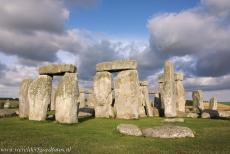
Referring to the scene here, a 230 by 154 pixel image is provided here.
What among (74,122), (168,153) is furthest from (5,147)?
(74,122)

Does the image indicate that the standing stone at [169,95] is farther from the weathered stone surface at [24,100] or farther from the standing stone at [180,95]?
the weathered stone surface at [24,100]

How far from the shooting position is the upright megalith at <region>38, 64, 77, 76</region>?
16.0 metres

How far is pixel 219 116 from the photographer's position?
2278 centimetres

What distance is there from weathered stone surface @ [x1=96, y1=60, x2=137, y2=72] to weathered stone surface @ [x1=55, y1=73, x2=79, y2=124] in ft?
16.3

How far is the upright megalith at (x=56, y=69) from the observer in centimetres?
1600

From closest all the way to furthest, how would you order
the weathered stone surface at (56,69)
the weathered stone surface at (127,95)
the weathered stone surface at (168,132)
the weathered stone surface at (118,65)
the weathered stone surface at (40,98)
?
the weathered stone surface at (168,132)
the weathered stone surface at (56,69)
the weathered stone surface at (40,98)
the weathered stone surface at (127,95)
the weathered stone surface at (118,65)

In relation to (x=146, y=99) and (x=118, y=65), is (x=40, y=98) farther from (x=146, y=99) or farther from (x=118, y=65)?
(x=146, y=99)

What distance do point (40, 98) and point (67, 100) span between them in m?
1.90

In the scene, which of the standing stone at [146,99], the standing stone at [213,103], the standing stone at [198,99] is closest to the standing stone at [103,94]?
the standing stone at [146,99]

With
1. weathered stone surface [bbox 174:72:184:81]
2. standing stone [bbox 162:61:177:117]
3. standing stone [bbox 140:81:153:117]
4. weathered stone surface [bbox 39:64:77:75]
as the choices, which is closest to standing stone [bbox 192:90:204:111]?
weathered stone surface [bbox 174:72:184:81]

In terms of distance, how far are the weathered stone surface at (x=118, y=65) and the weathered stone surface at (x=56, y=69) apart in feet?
15.2

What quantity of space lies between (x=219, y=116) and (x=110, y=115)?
854cm

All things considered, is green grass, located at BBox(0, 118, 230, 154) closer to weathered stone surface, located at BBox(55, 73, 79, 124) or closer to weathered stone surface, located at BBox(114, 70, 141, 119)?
weathered stone surface, located at BBox(55, 73, 79, 124)

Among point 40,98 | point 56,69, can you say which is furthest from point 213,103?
point 40,98
